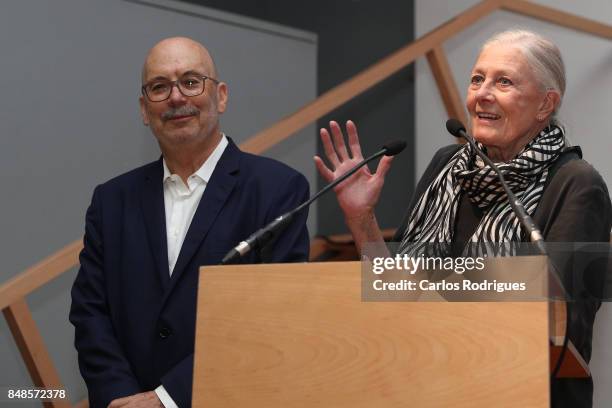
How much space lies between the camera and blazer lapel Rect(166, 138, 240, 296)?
2393 mm

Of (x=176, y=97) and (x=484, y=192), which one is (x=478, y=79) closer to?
(x=484, y=192)

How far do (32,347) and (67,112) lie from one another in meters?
1.29

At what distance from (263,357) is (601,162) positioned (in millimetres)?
2976

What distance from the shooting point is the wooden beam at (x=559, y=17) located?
4188 millimetres

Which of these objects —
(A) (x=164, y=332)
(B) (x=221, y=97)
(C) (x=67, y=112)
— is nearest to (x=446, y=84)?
(C) (x=67, y=112)

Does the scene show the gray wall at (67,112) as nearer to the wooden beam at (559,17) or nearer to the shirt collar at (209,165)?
the shirt collar at (209,165)

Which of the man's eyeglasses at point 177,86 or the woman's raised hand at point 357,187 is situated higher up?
the man's eyeglasses at point 177,86

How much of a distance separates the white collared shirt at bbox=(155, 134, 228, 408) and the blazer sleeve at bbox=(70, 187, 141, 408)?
0.21 meters

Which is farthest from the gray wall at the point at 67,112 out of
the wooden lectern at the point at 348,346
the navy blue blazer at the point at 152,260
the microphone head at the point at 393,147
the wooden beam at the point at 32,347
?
the wooden lectern at the point at 348,346

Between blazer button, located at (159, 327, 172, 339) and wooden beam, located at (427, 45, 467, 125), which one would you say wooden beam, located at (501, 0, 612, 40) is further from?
blazer button, located at (159, 327, 172, 339)

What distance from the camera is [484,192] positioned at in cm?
221

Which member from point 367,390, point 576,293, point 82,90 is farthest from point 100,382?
point 82,90

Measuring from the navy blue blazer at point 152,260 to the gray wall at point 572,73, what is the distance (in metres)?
2.18

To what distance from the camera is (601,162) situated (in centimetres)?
421
